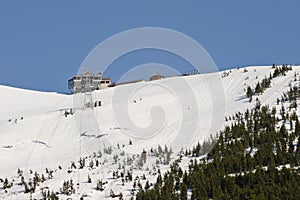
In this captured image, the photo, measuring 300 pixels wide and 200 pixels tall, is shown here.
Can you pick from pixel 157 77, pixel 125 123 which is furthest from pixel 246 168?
pixel 157 77

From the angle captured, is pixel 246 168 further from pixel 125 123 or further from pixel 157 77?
pixel 157 77

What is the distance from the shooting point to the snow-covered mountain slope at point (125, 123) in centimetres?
3244

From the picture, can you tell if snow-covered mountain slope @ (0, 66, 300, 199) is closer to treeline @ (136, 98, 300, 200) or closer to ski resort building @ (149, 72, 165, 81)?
treeline @ (136, 98, 300, 200)

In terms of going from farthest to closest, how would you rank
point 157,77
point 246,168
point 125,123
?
1. point 157,77
2. point 125,123
3. point 246,168

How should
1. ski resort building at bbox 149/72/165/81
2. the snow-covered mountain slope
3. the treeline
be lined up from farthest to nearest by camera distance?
1. ski resort building at bbox 149/72/165/81
2. the snow-covered mountain slope
3. the treeline

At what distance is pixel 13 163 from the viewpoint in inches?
1347

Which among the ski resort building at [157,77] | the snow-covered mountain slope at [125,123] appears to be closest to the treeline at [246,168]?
the snow-covered mountain slope at [125,123]

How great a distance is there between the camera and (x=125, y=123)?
3800 centimetres

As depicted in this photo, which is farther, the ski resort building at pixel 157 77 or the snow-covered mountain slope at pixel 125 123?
the ski resort building at pixel 157 77

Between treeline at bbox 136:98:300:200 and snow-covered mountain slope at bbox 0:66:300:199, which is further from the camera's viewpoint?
snow-covered mountain slope at bbox 0:66:300:199

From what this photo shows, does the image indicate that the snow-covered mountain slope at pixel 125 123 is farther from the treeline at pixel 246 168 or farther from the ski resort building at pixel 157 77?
the ski resort building at pixel 157 77

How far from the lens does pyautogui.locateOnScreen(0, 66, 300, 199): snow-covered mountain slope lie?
106 ft

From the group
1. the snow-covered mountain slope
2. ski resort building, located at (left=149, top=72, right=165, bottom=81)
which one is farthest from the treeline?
ski resort building, located at (left=149, top=72, right=165, bottom=81)

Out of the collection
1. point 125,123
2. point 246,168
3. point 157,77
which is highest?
point 157,77
